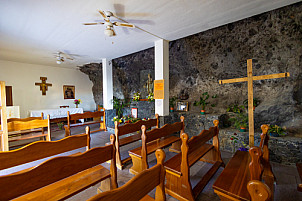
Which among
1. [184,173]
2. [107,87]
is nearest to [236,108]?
[184,173]

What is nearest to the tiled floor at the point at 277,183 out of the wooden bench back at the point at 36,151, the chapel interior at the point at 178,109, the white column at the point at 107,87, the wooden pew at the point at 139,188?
the chapel interior at the point at 178,109

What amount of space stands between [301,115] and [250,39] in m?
1.97

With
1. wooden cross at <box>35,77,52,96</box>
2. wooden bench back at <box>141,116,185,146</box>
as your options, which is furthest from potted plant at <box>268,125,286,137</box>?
wooden cross at <box>35,77,52,96</box>

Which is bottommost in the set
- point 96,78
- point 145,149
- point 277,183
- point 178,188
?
point 277,183

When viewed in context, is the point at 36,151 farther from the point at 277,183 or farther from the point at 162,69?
the point at 277,183

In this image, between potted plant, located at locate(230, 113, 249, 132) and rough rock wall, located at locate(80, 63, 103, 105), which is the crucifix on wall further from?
rough rock wall, located at locate(80, 63, 103, 105)

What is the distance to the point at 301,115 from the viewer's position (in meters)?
2.82

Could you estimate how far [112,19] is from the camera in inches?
111

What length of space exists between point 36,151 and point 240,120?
388cm

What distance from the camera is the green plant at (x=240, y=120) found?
3144 mm

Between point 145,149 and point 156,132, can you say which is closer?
point 145,149

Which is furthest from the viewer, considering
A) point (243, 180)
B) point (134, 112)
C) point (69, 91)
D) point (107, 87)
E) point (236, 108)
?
point (69, 91)

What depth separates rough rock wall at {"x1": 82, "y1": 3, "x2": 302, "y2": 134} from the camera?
9.45 feet

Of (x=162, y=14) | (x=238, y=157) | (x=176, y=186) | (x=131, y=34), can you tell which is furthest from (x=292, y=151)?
(x=131, y=34)
